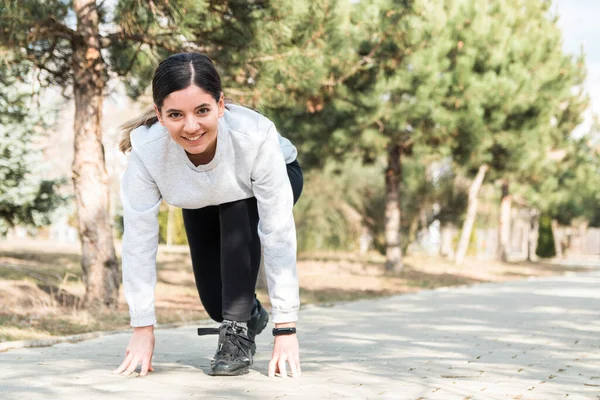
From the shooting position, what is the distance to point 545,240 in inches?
1206

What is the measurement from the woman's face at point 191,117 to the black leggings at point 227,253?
1.47ft

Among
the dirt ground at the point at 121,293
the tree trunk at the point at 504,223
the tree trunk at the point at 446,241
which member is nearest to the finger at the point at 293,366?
the dirt ground at the point at 121,293

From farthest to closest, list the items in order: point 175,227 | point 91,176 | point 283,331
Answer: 1. point 175,227
2. point 91,176
3. point 283,331

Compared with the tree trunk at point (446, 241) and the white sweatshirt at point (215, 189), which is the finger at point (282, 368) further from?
the tree trunk at point (446, 241)

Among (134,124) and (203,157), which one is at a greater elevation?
(134,124)

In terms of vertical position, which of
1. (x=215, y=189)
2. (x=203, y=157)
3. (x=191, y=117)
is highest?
(x=191, y=117)

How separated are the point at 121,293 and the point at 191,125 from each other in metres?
5.95

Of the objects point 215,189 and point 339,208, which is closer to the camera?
point 215,189

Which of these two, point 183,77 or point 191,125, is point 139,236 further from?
point 183,77

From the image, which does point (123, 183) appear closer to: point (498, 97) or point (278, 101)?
point (278, 101)

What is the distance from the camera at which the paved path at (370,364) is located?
270cm

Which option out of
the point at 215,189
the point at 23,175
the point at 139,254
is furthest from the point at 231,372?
the point at 23,175

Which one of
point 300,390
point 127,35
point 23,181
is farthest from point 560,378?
point 23,181

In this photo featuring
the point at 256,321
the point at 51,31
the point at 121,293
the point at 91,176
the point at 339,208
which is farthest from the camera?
the point at 339,208
